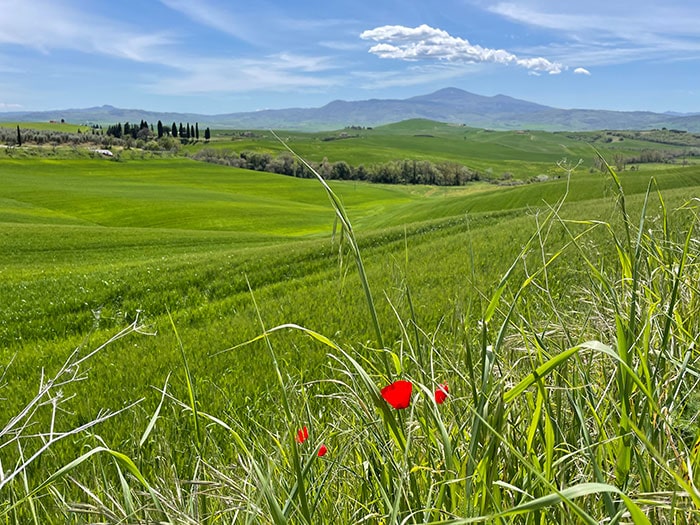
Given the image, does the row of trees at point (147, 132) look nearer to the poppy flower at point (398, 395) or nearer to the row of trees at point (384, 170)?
the row of trees at point (384, 170)

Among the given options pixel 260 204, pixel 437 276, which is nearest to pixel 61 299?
pixel 437 276

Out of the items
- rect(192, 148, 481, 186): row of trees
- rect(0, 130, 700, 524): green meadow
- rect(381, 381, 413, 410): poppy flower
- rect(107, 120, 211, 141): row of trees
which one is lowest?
rect(0, 130, 700, 524): green meadow

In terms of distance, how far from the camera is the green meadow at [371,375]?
122 centimetres

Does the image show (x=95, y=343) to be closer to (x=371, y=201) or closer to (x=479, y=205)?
(x=479, y=205)

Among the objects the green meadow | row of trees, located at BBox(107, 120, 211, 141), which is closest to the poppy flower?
the green meadow

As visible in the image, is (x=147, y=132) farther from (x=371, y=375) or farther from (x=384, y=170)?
(x=371, y=375)

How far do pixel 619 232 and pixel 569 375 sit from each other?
4346 millimetres

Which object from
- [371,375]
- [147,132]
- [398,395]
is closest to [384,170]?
[371,375]

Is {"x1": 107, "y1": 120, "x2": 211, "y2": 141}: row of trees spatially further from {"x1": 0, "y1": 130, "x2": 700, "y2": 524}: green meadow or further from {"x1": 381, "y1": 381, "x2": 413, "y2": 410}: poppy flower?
{"x1": 381, "y1": 381, "x2": 413, "y2": 410}: poppy flower

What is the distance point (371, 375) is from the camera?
8.05 ft

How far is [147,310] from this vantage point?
9938 mm

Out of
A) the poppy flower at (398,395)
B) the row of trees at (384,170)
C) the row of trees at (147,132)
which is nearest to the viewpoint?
the poppy flower at (398,395)

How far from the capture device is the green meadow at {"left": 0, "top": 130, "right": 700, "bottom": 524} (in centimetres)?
122

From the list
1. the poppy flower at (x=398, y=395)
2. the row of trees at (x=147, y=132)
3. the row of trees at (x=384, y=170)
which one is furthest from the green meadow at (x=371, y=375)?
the row of trees at (x=147, y=132)
